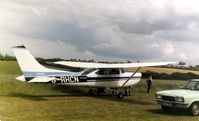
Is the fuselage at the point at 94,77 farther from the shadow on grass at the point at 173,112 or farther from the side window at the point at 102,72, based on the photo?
the shadow on grass at the point at 173,112

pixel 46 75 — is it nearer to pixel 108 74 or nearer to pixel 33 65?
pixel 33 65

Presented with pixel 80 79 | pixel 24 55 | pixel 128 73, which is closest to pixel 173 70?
pixel 128 73

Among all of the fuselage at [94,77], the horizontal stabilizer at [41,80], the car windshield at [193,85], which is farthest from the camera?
the fuselage at [94,77]

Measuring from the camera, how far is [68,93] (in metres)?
28.7

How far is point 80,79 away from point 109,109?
6669mm

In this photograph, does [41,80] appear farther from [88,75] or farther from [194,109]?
[194,109]

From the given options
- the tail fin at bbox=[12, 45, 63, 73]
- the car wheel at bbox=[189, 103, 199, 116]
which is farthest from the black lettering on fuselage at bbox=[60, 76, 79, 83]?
the car wheel at bbox=[189, 103, 199, 116]

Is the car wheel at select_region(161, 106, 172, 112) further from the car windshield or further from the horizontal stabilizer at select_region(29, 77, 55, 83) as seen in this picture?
the horizontal stabilizer at select_region(29, 77, 55, 83)

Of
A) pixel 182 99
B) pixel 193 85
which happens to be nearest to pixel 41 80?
pixel 193 85

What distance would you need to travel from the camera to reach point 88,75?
2700 centimetres

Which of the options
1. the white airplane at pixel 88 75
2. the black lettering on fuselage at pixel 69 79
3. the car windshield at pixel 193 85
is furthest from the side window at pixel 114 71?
the car windshield at pixel 193 85

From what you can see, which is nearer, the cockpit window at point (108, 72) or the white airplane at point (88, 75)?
the white airplane at point (88, 75)

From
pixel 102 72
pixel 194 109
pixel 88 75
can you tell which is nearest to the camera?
pixel 194 109

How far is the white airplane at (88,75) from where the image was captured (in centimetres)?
2459
